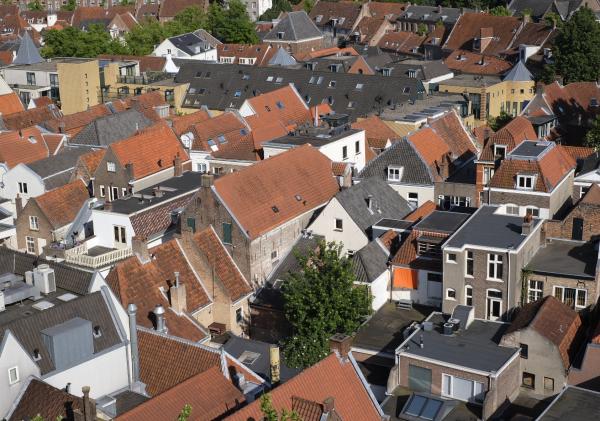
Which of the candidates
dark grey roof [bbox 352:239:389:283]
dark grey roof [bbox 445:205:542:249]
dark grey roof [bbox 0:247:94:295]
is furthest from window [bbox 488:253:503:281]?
dark grey roof [bbox 0:247:94:295]

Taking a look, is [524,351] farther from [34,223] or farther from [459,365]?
[34,223]

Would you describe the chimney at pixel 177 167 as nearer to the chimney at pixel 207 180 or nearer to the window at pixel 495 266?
the chimney at pixel 207 180

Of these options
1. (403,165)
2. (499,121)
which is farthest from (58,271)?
(499,121)

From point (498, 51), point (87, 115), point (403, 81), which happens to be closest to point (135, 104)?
point (87, 115)

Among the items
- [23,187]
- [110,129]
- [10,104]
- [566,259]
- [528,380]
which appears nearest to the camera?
[528,380]

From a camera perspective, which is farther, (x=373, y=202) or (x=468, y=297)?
(x=373, y=202)

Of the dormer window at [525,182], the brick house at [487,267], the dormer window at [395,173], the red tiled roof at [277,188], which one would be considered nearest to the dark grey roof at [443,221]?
the brick house at [487,267]

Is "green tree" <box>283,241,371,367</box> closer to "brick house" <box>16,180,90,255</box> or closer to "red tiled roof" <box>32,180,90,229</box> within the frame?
"brick house" <box>16,180,90,255</box>
